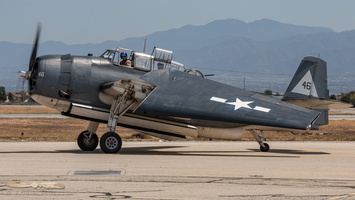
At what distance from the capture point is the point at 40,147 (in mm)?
21484

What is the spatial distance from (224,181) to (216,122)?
7.45 m

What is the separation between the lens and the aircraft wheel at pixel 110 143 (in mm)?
18766

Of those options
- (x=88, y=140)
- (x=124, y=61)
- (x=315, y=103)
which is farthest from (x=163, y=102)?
(x=315, y=103)

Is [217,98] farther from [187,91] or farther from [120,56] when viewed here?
[120,56]

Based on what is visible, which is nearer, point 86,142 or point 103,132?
point 86,142

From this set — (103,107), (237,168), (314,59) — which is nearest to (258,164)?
(237,168)

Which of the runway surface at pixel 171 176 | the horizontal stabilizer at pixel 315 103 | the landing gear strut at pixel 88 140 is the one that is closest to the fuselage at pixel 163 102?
the landing gear strut at pixel 88 140

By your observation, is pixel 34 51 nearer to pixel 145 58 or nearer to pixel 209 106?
pixel 145 58

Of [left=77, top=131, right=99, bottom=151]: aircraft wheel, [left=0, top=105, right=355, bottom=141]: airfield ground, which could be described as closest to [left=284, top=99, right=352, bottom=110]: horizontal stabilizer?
[left=0, top=105, right=355, bottom=141]: airfield ground

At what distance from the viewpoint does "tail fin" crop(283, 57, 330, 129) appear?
21.8 m

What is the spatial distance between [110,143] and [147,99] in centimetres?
187

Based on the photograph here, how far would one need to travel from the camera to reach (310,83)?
22.1 metres

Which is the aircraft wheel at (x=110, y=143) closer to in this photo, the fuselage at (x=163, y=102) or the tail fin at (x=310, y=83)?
the fuselage at (x=163, y=102)

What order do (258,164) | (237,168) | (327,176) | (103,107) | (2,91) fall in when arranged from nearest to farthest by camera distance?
(327,176)
(237,168)
(258,164)
(103,107)
(2,91)
